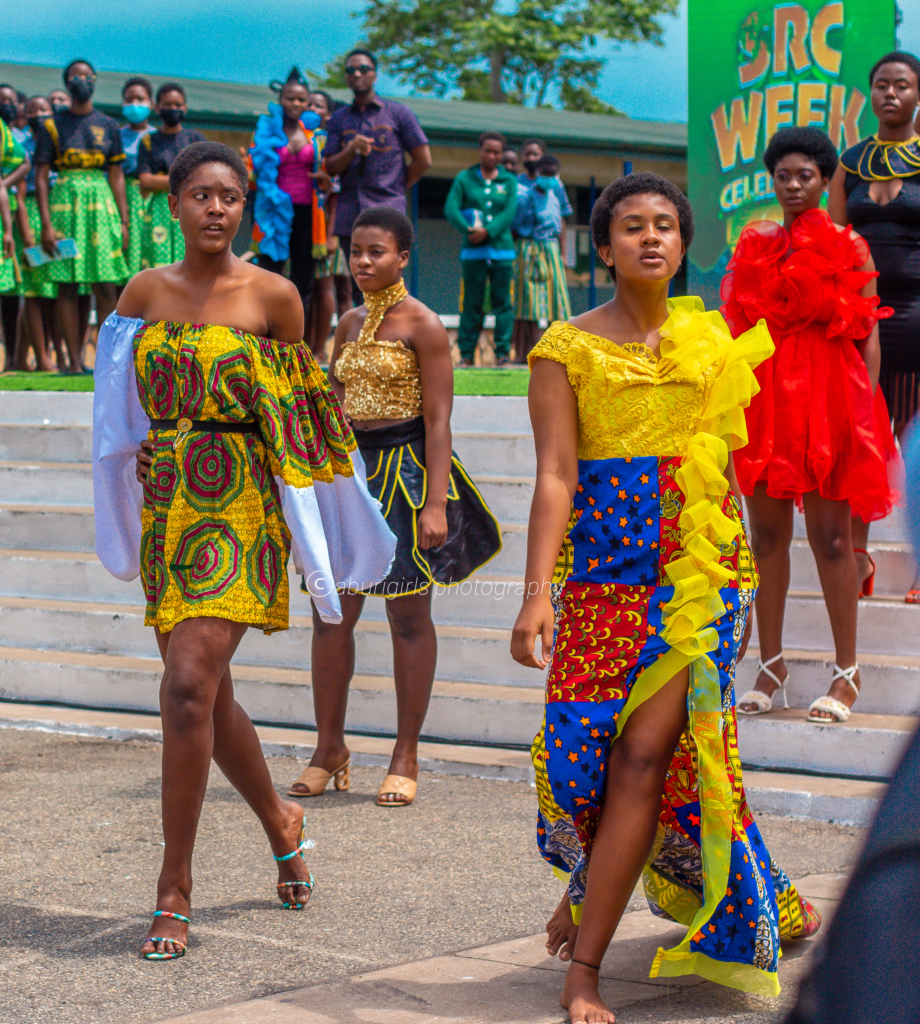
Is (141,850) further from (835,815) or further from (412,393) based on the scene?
(835,815)

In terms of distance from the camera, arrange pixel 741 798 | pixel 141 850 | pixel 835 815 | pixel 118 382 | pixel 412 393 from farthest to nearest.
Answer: pixel 412 393
pixel 835 815
pixel 141 850
pixel 118 382
pixel 741 798

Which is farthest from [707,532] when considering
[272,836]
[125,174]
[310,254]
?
[125,174]

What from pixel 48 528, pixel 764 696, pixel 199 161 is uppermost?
pixel 199 161

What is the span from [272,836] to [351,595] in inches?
65.9

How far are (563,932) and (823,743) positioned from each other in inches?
93.1

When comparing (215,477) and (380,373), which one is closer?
(215,477)

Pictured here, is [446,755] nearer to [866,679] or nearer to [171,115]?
[866,679]

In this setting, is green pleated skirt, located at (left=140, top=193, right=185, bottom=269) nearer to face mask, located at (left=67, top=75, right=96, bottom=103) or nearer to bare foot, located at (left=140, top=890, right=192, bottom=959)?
face mask, located at (left=67, top=75, right=96, bottom=103)

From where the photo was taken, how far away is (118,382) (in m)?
4.35

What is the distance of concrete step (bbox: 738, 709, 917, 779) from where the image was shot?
5.74 metres

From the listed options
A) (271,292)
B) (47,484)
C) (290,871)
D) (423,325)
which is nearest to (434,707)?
(423,325)

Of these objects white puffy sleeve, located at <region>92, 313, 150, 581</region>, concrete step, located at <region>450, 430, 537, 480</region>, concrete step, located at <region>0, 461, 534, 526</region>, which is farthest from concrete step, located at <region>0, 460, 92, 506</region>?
white puffy sleeve, located at <region>92, 313, 150, 581</region>

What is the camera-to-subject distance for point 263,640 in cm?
770

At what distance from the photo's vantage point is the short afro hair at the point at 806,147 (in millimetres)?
5797
